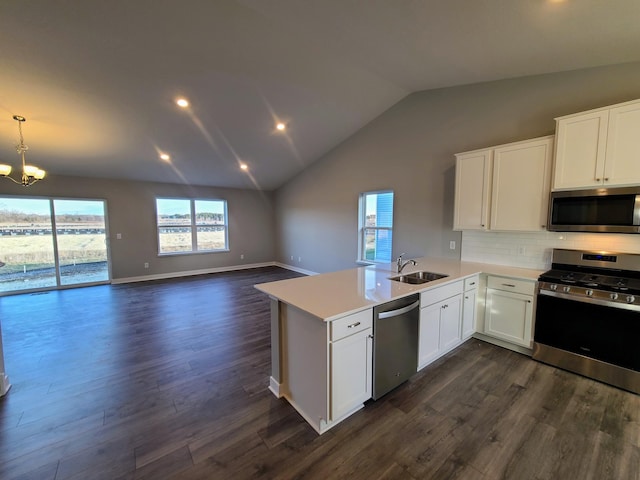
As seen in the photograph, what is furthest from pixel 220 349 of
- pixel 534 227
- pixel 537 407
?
pixel 534 227

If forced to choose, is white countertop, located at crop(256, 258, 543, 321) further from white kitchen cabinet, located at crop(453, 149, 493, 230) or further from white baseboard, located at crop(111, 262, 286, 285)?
white baseboard, located at crop(111, 262, 286, 285)

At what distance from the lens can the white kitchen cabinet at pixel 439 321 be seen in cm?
248

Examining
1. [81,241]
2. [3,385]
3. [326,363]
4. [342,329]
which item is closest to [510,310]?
[342,329]

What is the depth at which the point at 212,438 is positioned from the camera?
5.95ft

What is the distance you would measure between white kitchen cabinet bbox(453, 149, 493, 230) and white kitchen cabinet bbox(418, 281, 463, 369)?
0.93 metres

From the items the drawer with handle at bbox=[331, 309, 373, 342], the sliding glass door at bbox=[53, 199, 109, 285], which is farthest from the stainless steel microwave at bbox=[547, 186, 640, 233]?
the sliding glass door at bbox=[53, 199, 109, 285]

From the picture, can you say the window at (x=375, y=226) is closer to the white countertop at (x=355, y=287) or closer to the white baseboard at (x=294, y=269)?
the white countertop at (x=355, y=287)

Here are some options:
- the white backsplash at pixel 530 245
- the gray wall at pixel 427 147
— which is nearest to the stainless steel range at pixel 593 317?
the white backsplash at pixel 530 245

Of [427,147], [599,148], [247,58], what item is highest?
[247,58]

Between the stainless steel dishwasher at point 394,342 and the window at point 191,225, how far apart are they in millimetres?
6430

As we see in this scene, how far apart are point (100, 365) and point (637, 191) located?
208 inches

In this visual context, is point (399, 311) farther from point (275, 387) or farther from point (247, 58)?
point (247, 58)

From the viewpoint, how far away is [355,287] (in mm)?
2330

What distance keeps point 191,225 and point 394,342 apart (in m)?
6.59
